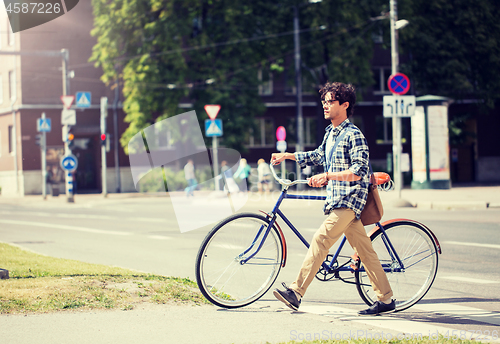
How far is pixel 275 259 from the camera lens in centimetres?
495

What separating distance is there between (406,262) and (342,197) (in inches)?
41.0

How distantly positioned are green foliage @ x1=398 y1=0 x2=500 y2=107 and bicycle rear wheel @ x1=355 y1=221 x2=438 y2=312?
2841cm

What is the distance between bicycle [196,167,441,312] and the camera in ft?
15.5

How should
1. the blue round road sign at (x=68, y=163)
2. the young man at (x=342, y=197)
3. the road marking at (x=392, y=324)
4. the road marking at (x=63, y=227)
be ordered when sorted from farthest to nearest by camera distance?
the blue round road sign at (x=68, y=163)
the road marking at (x=63, y=227)
the young man at (x=342, y=197)
the road marking at (x=392, y=324)

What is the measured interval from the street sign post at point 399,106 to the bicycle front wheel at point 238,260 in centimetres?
1329

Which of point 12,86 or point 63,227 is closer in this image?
point 63,227

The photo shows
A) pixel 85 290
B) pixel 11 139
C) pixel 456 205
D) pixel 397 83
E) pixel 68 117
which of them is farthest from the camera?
pixel 11 139

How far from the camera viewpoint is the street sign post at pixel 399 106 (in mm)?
17422

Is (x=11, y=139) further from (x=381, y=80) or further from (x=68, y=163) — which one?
(x=381, y=80)

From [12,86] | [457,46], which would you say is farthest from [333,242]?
[12,86]

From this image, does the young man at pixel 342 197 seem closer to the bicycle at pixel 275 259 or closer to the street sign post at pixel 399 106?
the bicycle at pixel 275 259

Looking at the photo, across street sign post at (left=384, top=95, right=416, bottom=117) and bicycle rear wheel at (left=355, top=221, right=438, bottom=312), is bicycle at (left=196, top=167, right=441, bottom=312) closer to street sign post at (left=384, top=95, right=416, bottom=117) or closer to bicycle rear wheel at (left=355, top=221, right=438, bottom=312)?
bicycle rear wheel at (left=355, top=221, right=438, bottom=312)

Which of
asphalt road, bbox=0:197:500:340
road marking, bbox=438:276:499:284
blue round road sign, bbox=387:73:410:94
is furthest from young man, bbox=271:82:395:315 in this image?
blue round road sign, bbox=387:73:410:94

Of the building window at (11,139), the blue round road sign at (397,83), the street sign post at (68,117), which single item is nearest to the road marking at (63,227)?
the street sign post at (68,117)
